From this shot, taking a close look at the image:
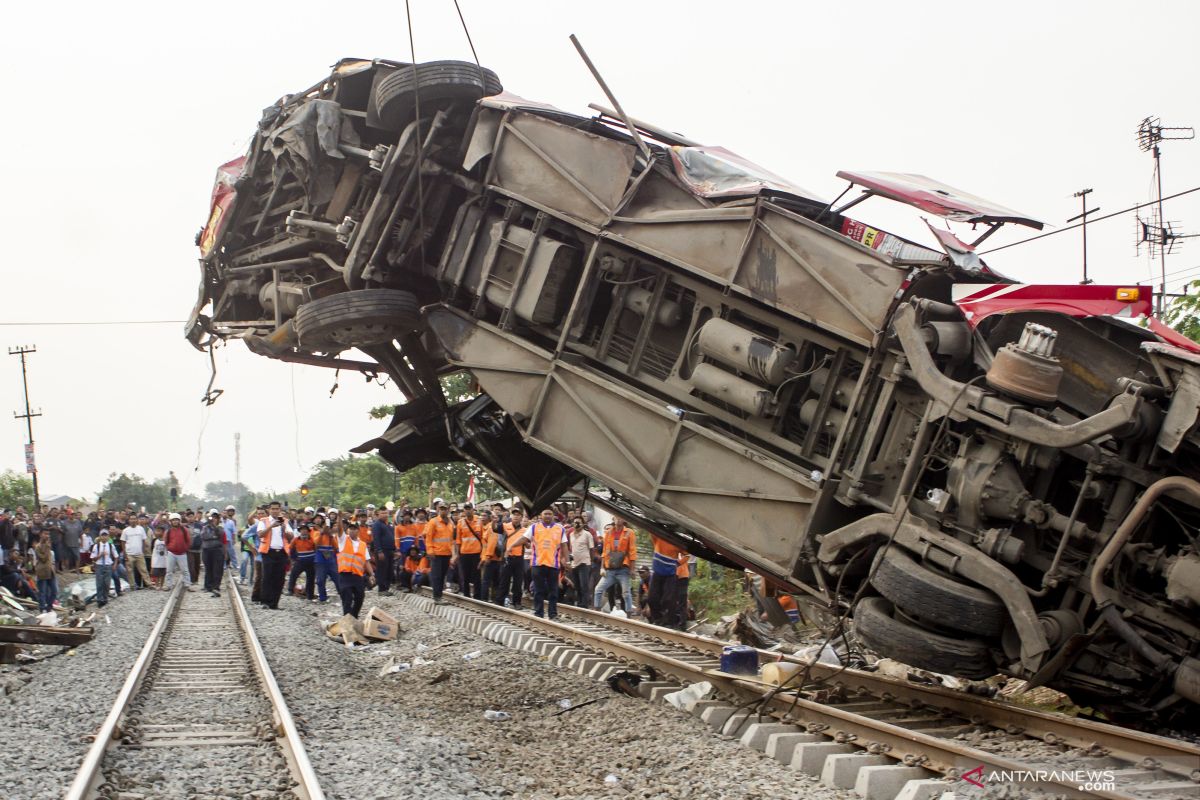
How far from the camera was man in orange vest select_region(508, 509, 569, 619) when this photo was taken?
50.5ft

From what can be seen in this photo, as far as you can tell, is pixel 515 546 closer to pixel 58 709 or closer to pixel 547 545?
pixel 547 545

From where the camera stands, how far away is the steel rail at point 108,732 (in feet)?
19.1

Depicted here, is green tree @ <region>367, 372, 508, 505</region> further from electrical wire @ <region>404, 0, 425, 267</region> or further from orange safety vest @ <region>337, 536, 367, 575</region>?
electrical wire @ <region>404, 0, 425, 267</region>

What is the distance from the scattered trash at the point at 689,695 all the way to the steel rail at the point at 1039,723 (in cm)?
86

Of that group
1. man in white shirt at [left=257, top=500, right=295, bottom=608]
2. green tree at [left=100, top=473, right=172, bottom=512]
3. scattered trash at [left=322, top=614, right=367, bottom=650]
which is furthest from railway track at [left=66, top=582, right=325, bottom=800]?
green tree at [left=100, top=473, right=172, bottom=512]

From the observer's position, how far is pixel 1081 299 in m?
6.53

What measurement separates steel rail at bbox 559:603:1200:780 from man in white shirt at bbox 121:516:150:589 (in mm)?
20140

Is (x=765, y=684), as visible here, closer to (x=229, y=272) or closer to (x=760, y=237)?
(x=760, y=237)

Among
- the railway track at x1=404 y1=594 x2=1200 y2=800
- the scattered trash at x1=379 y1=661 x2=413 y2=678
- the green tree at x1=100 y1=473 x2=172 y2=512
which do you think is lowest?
the green tree at x1=100 y1=473 x2=172 y2=512

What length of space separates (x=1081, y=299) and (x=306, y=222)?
6.78 m

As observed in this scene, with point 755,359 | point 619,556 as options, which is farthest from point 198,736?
point 619,556

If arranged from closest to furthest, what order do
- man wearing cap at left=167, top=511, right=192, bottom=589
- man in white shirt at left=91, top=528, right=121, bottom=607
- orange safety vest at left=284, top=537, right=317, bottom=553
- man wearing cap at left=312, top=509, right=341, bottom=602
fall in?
1. man wearing cap at left=312, top=509, right=341, bottom=602
2. orange safety vest at left=284, top=537, right=317, bottom=553
3. man in white shirt at left=91, top=528, right=121, bottom=607
4. man wearing cap at left=167, top=511, right=192, bottom=589

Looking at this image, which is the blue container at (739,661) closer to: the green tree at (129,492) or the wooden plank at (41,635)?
the wooden plank at (41,635)

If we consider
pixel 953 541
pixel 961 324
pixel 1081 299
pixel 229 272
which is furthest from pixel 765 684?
pixel 229 272
